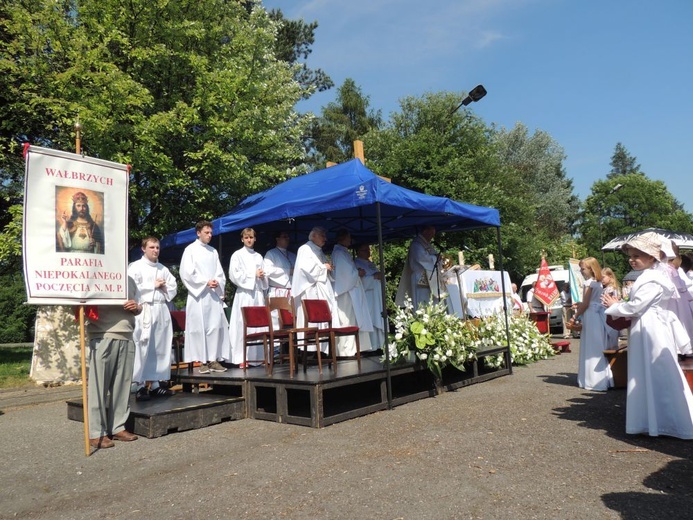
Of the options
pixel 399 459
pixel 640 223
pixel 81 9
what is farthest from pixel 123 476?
pixel 640 223

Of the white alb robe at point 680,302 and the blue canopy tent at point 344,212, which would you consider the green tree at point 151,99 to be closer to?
the blue canopy tent at point 344,212

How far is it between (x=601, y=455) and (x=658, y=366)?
1.17 meters

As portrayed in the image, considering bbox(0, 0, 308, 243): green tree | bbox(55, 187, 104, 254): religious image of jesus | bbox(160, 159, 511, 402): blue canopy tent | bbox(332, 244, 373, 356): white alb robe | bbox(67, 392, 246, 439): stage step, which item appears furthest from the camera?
bbox(0, 0, 308, 243): green tree

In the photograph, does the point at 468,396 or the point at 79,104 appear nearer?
the point at 468,396

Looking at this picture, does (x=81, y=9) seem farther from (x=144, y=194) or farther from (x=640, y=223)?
(x=640, y=223)

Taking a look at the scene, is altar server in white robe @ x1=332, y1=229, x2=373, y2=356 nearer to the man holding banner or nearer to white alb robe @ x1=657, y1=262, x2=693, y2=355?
the man holding banner

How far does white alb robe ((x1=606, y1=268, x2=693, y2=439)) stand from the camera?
5.23m

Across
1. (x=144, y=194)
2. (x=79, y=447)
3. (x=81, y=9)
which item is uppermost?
(x=81, y=9)

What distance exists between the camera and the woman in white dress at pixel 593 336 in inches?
328

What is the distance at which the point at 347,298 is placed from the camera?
979 cm

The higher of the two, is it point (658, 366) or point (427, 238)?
point (427, 238)

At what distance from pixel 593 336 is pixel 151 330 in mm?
6427

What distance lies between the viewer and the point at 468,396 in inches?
319

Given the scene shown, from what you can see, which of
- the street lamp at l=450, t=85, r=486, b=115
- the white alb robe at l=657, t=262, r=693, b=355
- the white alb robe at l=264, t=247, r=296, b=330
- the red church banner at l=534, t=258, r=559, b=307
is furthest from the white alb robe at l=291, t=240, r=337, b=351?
the red church banner at l=534, t=258, r=559, b=307
